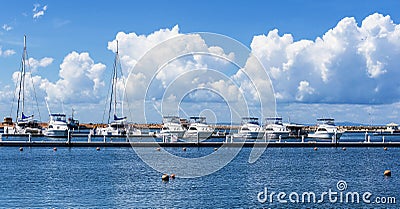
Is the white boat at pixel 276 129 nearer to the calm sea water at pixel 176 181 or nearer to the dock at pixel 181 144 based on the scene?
the dock at pixel 181 144

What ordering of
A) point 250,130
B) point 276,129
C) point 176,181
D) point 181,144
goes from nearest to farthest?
1. point 176,181
2. point 181,144
3. point 250,130
4. point 276,129

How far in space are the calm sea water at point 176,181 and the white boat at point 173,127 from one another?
40719mm

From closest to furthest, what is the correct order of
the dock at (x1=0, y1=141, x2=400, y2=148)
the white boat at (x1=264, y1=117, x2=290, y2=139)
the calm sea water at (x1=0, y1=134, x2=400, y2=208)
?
the calm sea water at (x1=0, y1=134, x2=400, y2=208) → the dock at (x1=0, y1=141, x2=400, y2=148) → the white boat at (x1=264, y1=117, x2=290, y2=139)

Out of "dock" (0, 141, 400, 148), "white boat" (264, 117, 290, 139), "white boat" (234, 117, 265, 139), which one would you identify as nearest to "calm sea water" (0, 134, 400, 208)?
"dock" (0, 141, 400, 148)

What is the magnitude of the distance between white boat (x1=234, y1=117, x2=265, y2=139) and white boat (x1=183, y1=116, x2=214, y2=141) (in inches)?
261

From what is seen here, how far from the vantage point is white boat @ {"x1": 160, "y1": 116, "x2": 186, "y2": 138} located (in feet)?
368

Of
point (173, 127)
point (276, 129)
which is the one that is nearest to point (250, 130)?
point (276, 129)

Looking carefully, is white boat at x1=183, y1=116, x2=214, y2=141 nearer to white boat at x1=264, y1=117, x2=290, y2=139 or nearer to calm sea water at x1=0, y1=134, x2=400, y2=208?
white boat at x1=264, y1=117, x2=290, y2=139

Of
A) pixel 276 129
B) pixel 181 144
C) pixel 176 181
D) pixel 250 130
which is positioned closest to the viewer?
pixel 176 181

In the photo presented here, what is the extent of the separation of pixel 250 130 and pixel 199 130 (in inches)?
389

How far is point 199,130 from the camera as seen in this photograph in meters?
113

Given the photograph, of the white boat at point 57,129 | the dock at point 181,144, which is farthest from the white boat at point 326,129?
the white boat at point 57,129

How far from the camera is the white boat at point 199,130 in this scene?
111500mm

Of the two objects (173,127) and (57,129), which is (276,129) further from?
(57,129)
